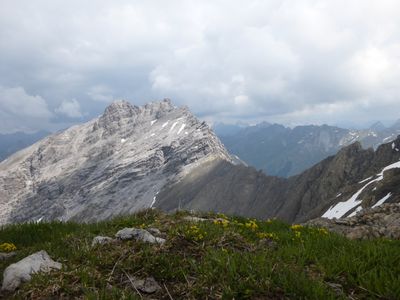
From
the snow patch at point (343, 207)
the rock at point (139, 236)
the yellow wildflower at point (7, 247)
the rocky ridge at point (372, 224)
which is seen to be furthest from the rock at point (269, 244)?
the snow patch at point (343, 207)

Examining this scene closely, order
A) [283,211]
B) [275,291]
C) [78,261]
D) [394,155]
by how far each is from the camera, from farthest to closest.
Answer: [283,211]
[394,155]
[78,261]
[275,291]

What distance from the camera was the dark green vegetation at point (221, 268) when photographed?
→ 6.27m

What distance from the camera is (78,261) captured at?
772 cm

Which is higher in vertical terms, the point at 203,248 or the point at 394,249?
the point at 203,248

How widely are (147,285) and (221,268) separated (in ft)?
4.06

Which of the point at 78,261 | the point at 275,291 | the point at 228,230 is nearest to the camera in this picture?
the point at 275,291

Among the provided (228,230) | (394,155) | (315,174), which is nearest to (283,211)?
(315,174)

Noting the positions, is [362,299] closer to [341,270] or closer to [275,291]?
[341,270]

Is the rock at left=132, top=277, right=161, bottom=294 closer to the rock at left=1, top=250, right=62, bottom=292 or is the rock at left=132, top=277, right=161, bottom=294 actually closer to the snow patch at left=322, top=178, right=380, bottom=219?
the rock at left=1, top=250, right=62, bottom=292

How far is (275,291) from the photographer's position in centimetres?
625

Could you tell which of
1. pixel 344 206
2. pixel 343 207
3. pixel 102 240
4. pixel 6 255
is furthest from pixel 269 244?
pixel 344 206

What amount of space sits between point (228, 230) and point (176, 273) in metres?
2.50

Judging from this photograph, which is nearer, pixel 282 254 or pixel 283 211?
pixel 282 254

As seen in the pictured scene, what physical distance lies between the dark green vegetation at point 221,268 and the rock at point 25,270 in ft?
0.97
